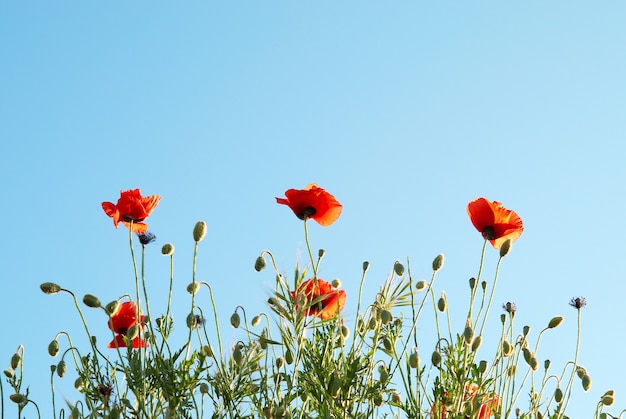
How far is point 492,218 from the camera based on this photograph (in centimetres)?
361

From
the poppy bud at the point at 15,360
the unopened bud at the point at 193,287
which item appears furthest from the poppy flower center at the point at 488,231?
the poppy bud at the point at 15,360

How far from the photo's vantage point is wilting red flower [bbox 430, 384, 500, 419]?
3143 millimetres

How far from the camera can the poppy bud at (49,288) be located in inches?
130

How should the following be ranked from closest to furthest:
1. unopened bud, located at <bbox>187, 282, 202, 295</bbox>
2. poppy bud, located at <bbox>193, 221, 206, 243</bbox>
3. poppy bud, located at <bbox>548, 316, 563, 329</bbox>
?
unopened bud, located at <bbox>187, 282, 202, 295</bbox> < poppy bud, located at <bbox>193, 221, 206, 243</bbox> < poppy bud, located at <bbox>548, 316, 563, 329</bbox>

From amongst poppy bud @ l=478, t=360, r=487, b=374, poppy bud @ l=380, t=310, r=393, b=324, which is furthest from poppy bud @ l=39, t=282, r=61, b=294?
Answer: poppy bud @ l=478, t=360, r=487, b=374

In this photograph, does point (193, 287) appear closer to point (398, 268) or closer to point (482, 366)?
point (398, 268)

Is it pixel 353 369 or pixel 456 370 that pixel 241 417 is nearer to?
pixel 353 369

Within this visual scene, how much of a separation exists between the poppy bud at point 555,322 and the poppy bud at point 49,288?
170 centimetres

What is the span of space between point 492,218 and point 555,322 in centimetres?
43

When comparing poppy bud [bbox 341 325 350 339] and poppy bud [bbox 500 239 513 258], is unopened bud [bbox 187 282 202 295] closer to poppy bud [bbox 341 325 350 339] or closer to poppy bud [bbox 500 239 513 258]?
poppy bud [bbox 341 325 350 339]

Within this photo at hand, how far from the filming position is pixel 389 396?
337 centimetres

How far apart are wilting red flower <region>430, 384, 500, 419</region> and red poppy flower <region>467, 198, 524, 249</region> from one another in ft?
1.86

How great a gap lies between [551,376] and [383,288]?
0.66 meters

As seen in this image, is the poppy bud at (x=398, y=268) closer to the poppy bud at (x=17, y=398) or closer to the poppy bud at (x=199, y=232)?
the poppy bud at (x=199, y=232)
